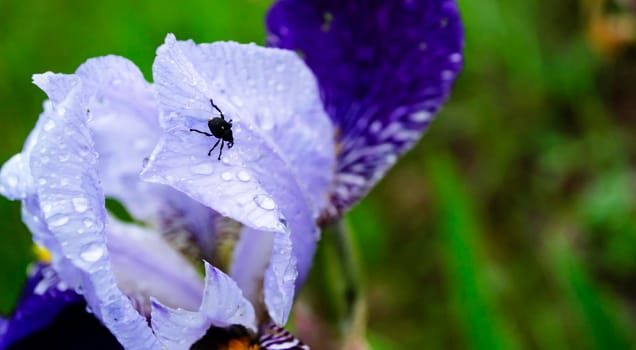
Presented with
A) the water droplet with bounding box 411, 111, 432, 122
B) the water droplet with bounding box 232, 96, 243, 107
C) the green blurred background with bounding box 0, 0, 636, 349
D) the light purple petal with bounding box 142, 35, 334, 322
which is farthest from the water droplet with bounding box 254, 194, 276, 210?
the green blurred background with bounding box 0, 0, 636, 349

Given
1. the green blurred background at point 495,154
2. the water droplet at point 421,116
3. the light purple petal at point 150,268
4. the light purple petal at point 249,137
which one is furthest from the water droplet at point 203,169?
the green blurred background at point 495,154

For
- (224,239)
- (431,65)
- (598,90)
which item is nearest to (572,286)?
(431,65)

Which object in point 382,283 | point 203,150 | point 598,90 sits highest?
point 203,150

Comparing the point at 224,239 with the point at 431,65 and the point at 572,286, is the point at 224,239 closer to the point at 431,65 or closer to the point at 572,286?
the point at 431,65

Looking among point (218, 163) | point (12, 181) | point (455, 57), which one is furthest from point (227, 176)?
point (455, 57)

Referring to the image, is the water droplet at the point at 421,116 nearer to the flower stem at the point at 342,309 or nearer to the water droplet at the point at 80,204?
the flower stem at the point at 342,309

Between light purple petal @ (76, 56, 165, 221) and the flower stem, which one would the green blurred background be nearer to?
the flower stem
